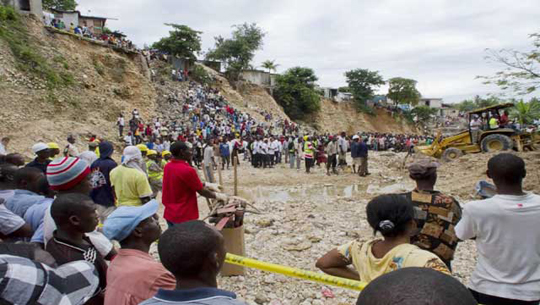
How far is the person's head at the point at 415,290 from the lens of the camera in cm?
83

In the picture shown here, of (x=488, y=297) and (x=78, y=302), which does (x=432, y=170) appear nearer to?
(x=488, y=297)

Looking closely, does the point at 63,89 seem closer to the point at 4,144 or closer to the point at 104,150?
the point at 4,144

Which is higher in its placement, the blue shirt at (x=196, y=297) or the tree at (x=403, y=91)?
the tree at (x=403, y=91)

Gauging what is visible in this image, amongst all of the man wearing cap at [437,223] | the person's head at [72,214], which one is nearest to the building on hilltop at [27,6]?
the person's head at [72,214]

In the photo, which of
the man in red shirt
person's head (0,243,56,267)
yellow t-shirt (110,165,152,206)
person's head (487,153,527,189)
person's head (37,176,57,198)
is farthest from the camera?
yellow t-shirt (110,165,152,206)

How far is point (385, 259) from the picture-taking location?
1793 millimetres

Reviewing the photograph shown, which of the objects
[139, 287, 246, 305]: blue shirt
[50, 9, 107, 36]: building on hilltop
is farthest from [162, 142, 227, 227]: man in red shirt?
[50, 9, 107, 36]: building on hilltop

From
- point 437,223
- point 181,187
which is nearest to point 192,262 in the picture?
point 437,223

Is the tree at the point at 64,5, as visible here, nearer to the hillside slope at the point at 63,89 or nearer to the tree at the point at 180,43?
the tree at the point at 180,43

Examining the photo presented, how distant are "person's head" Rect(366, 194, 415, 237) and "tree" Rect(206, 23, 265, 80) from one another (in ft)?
129

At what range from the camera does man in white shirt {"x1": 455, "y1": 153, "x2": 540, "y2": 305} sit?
6.93 feet

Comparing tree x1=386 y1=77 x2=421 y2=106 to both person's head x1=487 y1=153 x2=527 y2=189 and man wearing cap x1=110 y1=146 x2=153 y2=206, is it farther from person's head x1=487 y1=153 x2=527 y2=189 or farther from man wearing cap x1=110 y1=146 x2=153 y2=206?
person's head x1=487 y1=153 x2=527 y2=189

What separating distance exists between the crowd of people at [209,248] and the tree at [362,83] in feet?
160

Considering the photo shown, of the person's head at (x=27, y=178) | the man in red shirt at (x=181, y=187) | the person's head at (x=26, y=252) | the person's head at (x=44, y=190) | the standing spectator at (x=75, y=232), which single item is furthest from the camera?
the man in red shirt at (x=181, y=187)
